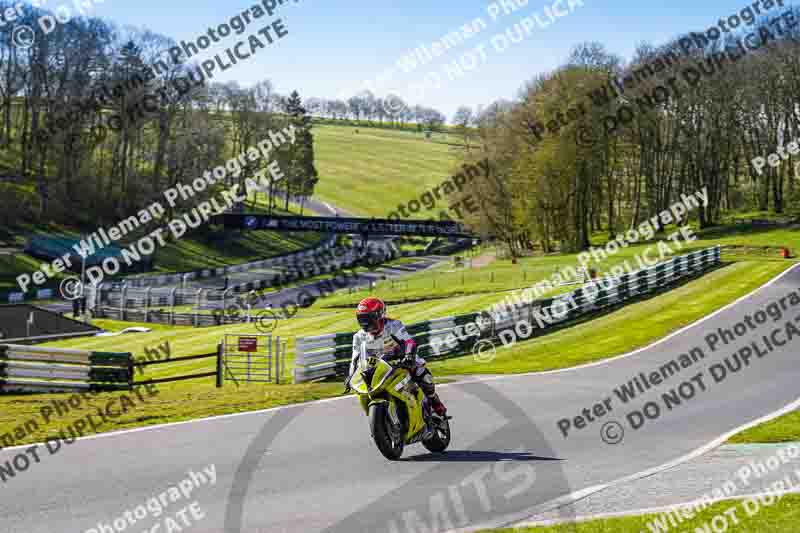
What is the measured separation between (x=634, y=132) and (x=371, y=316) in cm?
6197

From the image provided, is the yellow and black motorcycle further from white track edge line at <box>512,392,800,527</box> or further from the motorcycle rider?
white track edge line at <box>512,392,800,527</box>

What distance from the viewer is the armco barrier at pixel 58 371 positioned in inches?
697

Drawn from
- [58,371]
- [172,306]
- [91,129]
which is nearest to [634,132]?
[172,306]

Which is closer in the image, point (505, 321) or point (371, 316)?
point (371, 316)

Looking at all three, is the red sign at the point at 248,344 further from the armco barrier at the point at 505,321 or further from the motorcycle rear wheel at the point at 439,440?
the motorcycle rear wheel at the point at 439,440

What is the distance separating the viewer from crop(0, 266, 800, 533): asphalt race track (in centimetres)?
792

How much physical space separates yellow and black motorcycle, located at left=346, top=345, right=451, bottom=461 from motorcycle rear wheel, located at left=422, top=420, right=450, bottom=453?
0.9 inches

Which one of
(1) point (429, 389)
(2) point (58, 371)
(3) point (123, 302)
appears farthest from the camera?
(3) point (123, 302)

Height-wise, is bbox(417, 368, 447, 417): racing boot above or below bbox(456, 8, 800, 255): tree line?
below

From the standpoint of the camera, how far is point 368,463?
400 inches

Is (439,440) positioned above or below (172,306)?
above

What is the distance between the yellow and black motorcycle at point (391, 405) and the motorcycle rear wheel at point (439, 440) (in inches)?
0.9

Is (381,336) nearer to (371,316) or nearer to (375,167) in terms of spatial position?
(371,316)

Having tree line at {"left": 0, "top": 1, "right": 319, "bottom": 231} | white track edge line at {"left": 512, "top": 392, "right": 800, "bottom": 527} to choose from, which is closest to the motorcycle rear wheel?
white track edge line at {"left": 512, "top": 392, "right": 800, "bottom": 527}
